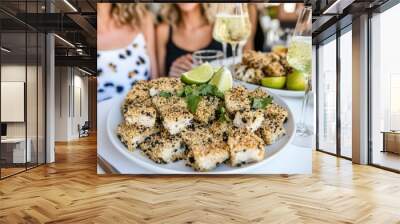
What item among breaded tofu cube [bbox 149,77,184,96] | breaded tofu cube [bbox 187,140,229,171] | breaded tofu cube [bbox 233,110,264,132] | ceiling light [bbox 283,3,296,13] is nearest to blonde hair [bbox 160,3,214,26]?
breaded tofu cube [bbox 149,77,184,96]

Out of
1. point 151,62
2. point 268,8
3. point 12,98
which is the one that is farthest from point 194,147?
point 12,98

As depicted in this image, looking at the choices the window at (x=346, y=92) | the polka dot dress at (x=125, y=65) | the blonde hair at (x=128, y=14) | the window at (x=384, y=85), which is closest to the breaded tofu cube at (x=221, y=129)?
the polka dot dress at (x=125, y=65)

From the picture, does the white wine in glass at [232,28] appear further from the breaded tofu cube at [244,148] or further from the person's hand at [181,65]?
the breaded tofu cube at [244,148]

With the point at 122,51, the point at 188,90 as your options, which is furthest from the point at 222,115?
the point at 122,51

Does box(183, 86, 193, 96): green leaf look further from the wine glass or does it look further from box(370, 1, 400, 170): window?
box(370, 1, 400, 170): window

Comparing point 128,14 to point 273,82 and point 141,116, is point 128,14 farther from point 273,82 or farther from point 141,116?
point 273,82
